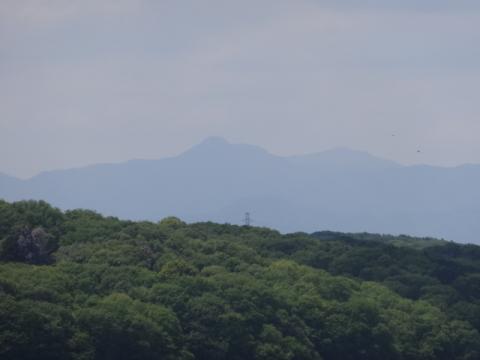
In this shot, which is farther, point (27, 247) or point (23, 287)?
point (27, 247)

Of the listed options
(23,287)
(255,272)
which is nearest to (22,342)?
(23,287)

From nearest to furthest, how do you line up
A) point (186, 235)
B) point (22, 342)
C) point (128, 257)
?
point (22, 342) < point (128, 257) < point (186, 235)

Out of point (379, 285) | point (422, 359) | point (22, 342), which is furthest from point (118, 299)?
point (379, 285)

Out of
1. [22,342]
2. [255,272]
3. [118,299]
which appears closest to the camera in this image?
[22,342]

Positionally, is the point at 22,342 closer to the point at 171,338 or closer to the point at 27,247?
the point at 171,338

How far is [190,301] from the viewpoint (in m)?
62.2

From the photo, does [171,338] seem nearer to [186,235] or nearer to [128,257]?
[128,257]

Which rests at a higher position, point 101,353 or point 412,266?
point 412,266

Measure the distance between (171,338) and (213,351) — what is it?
2936 mm

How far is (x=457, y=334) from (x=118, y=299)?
25.7 metres

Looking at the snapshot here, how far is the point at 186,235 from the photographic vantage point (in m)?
79.1

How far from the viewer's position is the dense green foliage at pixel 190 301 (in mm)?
54719

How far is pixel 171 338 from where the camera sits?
58.0 meters

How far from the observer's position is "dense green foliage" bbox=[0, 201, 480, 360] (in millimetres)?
54719
